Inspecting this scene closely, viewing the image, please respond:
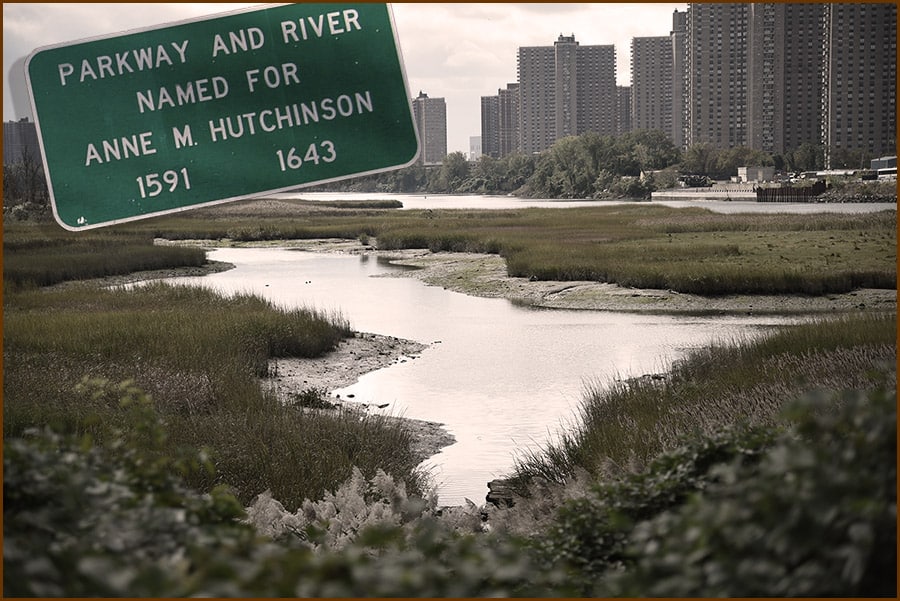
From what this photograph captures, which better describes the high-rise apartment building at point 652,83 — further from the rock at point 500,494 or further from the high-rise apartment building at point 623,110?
the rock at point 500,494

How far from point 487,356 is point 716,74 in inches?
5887

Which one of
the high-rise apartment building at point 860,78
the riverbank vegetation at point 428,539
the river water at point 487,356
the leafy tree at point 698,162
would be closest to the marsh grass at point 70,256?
the river water at point 487,356

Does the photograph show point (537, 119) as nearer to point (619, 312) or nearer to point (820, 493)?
point (619, 312)

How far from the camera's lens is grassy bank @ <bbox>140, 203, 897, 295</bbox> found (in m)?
31.1

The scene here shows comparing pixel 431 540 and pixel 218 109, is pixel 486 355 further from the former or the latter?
pixel 431 540

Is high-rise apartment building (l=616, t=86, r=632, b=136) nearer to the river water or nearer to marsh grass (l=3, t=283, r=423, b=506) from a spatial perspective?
the river water

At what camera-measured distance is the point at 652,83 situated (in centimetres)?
18362

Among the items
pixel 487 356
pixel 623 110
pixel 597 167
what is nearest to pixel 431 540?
pixel 487 356

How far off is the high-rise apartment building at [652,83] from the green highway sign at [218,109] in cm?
17679

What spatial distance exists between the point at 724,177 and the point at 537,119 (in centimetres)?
2571

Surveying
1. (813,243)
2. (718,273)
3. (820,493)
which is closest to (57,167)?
(820,493)

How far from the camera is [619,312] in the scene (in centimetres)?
2897

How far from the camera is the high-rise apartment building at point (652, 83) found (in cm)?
17850

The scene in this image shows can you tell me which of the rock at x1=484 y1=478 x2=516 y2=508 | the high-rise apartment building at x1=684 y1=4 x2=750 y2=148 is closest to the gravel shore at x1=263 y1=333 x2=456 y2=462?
the rock at x1=484 y1=478 x2=516 y2=508
